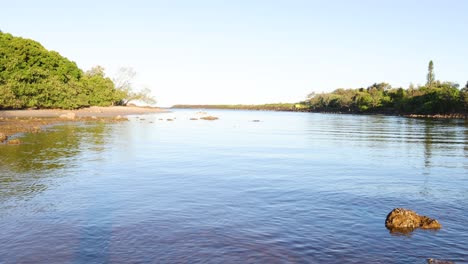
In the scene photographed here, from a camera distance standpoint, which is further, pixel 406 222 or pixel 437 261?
pixel 406 222

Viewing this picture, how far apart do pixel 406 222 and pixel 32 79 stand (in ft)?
286

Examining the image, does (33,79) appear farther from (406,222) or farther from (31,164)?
(406,222)

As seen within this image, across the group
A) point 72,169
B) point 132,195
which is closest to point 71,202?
point 132,195

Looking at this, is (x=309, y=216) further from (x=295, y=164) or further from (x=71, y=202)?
(x=295, y=164)

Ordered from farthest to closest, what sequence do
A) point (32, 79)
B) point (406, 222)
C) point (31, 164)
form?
point (32, 79) < point (31, 164) < point (406, 222)

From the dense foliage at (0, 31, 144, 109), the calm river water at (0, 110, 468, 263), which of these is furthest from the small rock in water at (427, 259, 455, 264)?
the dense foliage at (0, 31, 144, 109)

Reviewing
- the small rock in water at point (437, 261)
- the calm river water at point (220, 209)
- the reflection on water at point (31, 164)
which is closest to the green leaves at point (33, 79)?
the reflection on water at point (31, 164)

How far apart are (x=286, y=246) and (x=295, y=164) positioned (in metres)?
15.4

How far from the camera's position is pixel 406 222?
11523 millimetres

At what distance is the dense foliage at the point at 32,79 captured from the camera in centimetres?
7450

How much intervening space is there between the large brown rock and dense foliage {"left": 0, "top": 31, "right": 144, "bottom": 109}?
73.5 meters

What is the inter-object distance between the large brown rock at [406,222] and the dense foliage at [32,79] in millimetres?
73483

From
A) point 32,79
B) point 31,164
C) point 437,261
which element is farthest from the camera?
point 32,79

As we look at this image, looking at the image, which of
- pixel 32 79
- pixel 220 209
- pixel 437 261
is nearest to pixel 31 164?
pixel 220 209
